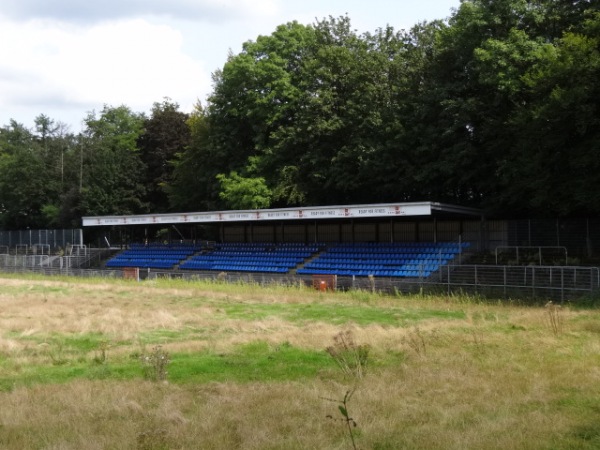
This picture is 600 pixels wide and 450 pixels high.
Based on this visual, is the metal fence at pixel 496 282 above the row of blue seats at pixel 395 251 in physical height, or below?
below

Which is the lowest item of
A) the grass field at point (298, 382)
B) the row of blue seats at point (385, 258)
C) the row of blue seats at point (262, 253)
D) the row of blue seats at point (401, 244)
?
the grass field at point (298, 382)

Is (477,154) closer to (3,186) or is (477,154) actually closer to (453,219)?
(453,219)

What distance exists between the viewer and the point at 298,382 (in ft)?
36.3

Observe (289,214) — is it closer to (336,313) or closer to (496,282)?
(496,282)

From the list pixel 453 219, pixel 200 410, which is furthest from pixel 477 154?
pixel 200 410

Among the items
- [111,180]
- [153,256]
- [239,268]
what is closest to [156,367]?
[239,268]

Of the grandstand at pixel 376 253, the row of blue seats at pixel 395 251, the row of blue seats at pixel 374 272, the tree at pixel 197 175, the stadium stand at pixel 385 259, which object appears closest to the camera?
the grandstand at pixel 376 253

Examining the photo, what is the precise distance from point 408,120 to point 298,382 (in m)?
31.0

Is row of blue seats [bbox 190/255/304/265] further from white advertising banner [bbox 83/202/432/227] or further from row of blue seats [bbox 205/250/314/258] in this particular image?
white advertising banner [bbox 83/202/432/227]

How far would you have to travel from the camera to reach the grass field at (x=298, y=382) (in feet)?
25.2

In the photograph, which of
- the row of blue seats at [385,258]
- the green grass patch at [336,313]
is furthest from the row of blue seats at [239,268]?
the green grass patch at [336,313]

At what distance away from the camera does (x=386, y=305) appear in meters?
26.7

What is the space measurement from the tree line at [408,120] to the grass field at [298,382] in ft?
35.0

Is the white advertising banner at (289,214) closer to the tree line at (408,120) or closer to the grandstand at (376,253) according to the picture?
the grandstand at (376,253)
